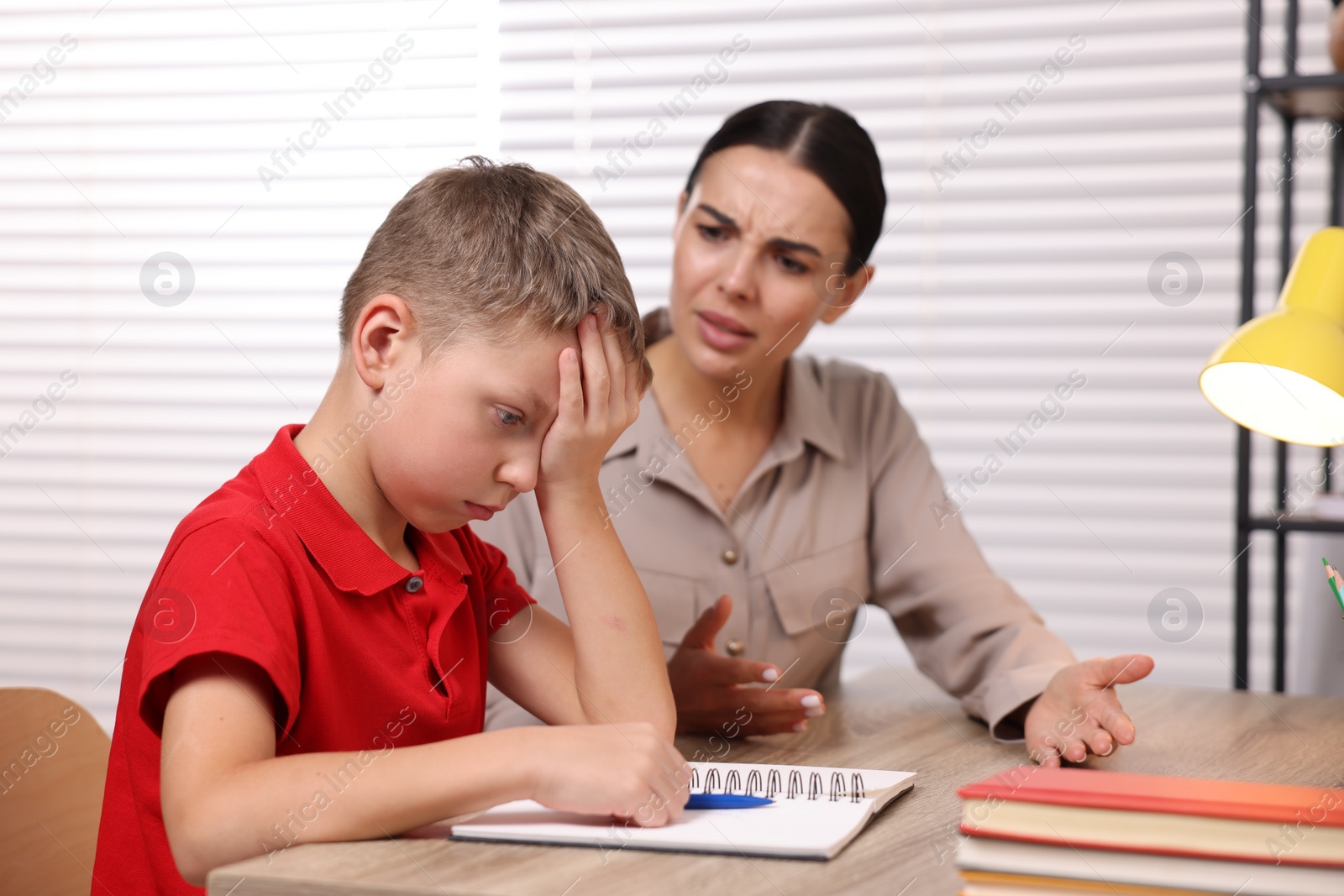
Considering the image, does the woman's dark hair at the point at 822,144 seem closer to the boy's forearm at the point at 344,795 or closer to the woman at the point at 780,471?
the woman at the point at 780,471

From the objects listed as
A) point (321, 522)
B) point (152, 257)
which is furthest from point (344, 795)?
point (152, 257)

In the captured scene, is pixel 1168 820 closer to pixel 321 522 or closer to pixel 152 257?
pixel 321 522

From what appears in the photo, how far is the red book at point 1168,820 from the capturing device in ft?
2.19

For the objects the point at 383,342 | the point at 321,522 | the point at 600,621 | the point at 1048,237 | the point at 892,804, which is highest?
the point at 1048,237

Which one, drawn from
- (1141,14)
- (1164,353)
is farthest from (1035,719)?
(1141,14)

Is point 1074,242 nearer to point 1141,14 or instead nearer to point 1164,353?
point 1164,353

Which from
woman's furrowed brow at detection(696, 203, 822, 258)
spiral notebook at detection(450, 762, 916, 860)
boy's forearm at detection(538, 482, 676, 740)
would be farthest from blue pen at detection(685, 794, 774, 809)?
woman's furrowed brow at detection(696, 203, 822, 258)

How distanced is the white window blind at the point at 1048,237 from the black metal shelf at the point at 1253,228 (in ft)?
1.28

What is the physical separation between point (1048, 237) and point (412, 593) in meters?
1.68

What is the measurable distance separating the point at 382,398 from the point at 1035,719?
72 cm

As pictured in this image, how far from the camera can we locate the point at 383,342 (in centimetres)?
93

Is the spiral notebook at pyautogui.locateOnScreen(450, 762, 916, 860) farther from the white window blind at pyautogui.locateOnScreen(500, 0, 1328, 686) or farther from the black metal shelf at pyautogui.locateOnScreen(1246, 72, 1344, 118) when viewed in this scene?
the white window blind at pyautogui.locateOnScreen(500, 0, 1328, 686)

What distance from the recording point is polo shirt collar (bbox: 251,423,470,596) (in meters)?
0.91

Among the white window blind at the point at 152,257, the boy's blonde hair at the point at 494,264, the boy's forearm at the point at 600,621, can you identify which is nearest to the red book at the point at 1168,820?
the boy's forearm at the point at 600,621
